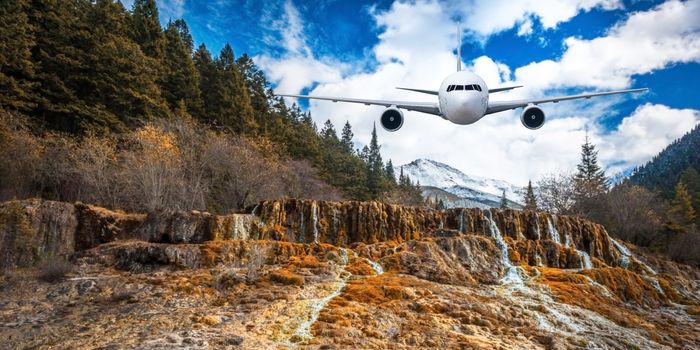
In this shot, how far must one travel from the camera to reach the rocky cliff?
28.5 feet

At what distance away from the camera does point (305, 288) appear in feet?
39.2

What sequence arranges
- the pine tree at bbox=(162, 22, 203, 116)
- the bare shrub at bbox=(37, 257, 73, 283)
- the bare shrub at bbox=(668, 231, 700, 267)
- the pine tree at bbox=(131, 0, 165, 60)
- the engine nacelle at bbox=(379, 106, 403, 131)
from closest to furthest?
1. the bare shrub at bbox=(37, 257, 73, 283)
2. the engine nacelle at bbox=(379, 106, 403, 131)
3. the pine tree at bbox=(131, 0, 165, 60)
4. the pine tree at bbox=(162, 22, 203, 116)
5. the bare shrub at bbox=(668, 231, 700, 267)

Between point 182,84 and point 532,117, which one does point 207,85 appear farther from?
point 532,117

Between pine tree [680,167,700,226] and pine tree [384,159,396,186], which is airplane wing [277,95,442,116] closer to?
pine tree [680,167,700,226]

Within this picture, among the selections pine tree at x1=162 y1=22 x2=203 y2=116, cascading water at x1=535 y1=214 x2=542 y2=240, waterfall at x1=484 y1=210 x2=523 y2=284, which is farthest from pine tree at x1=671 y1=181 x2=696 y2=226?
pine tree at x1=162 y1=22 x2=203 y2=116

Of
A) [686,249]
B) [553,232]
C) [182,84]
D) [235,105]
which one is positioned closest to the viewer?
[553,232]

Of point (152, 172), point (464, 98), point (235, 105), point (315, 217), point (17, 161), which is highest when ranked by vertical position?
point (235, 105)

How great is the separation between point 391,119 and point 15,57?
880 inches

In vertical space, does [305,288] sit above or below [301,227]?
below

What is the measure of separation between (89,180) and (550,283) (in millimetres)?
22183

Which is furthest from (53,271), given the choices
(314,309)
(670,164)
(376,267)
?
(670,164)

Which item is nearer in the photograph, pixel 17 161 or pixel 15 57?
pixel 17 161

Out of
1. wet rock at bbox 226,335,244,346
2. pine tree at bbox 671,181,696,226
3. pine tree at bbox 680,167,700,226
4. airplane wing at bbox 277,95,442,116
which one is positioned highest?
pine tree at bbox 680,167,700,226

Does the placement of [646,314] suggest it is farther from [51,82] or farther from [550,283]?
[51,82]
